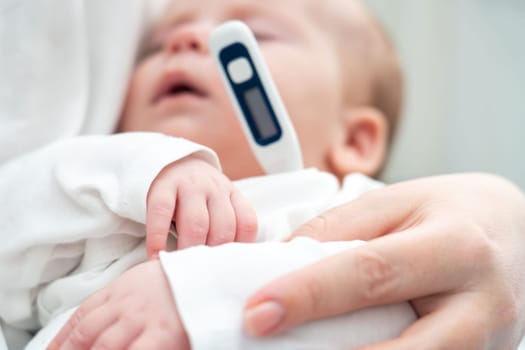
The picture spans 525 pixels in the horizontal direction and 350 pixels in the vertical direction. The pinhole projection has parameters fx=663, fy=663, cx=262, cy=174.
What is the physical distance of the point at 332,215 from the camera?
2.14 ft

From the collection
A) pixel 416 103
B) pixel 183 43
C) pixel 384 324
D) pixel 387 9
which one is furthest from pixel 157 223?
pixel 387 9

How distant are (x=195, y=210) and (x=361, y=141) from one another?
2.10 ft

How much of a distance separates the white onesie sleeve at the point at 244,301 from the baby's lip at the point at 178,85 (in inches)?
18.8

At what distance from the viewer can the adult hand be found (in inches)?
19.8

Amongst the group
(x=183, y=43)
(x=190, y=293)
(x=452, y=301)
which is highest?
(x=183, y=43)

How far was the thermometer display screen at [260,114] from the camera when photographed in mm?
829

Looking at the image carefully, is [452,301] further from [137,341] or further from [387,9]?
[387,9]

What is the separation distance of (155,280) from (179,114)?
458 mm

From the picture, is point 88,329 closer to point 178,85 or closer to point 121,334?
point 121,334

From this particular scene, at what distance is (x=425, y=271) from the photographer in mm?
548

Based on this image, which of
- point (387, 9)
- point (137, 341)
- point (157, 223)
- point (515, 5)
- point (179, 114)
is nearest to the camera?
point (137, 341)

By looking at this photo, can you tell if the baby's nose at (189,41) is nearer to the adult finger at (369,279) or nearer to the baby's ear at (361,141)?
the baby's ear at (361,141)

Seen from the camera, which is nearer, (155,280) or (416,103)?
(155,280)

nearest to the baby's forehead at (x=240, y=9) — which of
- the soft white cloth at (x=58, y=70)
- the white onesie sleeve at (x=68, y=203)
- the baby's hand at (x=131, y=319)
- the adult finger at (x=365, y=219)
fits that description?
the soft white cloth at (x=58, y=70)
